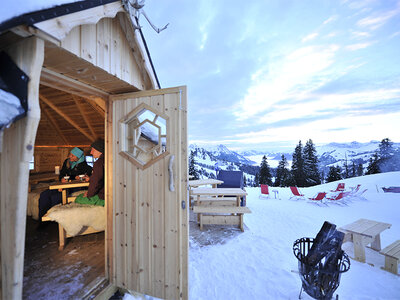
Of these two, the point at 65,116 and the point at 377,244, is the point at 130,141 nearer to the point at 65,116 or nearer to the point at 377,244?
the point at 65,116

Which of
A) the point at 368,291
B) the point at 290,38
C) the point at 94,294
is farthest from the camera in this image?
the point at 290,38

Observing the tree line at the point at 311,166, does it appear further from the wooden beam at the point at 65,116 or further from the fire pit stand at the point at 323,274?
the wooden beam at the point at 65,116

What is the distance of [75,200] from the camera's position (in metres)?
3.50

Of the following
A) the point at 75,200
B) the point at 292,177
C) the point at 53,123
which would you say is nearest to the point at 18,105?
the point at 75,200

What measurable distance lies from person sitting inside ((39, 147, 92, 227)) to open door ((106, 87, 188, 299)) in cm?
270

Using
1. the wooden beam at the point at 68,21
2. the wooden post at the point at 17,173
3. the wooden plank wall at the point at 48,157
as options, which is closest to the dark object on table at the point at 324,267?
the wooden post at the point at 17,173

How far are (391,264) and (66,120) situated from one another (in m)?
9.37

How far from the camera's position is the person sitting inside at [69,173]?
417 cm

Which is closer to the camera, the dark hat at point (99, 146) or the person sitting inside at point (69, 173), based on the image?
the dark hat at point (99, 146)

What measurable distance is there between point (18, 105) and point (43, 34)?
564 millimetres

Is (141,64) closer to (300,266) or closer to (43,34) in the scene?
(43,34)

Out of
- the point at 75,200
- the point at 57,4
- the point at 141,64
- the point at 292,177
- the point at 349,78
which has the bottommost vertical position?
the point at 292,177

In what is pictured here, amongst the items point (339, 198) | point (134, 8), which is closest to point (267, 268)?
point (134, 8)

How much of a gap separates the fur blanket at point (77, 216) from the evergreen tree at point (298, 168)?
86.1 ft
